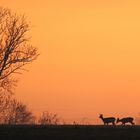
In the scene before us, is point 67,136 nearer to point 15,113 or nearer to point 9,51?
point 9,51

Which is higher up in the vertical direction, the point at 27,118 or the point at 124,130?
the point at 27,118

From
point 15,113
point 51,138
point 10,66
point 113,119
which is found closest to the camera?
point 51,138

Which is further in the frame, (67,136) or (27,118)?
(27,118)

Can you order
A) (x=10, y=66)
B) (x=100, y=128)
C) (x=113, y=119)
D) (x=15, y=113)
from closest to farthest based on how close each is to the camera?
(x=100, y=128)
(x=113, y=119)
(x=10, y=66)
(x=15, y=113)

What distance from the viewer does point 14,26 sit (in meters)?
96.1

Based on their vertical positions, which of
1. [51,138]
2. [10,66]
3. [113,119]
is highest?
[10,66]

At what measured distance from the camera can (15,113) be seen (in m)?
149

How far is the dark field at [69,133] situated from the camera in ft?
178

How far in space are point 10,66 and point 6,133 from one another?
38.5 meters

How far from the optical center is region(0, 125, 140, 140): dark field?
5434 cm

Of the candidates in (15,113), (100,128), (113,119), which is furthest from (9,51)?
(15,113)

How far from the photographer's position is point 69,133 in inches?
2195

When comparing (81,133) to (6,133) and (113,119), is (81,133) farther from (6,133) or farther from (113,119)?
(113,119)

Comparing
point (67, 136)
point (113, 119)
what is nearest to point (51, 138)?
point (67, 136)
